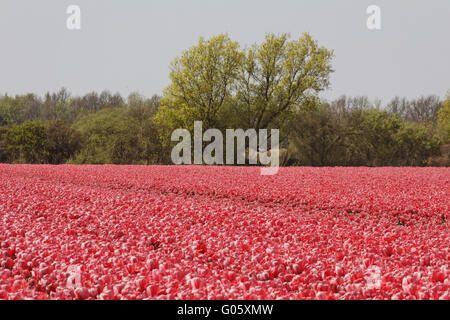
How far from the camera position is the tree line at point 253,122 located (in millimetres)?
36312

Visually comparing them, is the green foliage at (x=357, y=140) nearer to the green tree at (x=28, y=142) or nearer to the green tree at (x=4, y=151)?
the green tree at (x=28, y=142)

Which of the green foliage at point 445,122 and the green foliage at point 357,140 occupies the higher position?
the green foliage at point 445,122

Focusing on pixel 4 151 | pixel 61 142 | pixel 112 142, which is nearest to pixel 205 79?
pixel 112 142

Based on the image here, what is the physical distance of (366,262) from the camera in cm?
533

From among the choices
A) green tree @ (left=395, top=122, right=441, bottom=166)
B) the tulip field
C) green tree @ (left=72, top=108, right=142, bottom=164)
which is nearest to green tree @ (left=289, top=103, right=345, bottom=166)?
green tree @ (left=395, top=122, right=441, bottom=166)

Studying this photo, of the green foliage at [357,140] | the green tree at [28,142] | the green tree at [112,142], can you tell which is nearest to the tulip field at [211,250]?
the green foliage at [357,140]

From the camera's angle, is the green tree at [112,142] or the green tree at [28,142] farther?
the green tree at [28,142]

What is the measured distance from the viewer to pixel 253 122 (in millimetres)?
41344

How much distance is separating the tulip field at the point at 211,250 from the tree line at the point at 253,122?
24.4m

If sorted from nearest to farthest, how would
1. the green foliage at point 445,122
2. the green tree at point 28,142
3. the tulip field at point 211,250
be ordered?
the tulip field at point 211,250 → the green tree at point 28,142 → the green foliage at point 445,122

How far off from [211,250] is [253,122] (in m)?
35.9

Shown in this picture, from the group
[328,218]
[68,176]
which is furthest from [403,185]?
[68,176]
